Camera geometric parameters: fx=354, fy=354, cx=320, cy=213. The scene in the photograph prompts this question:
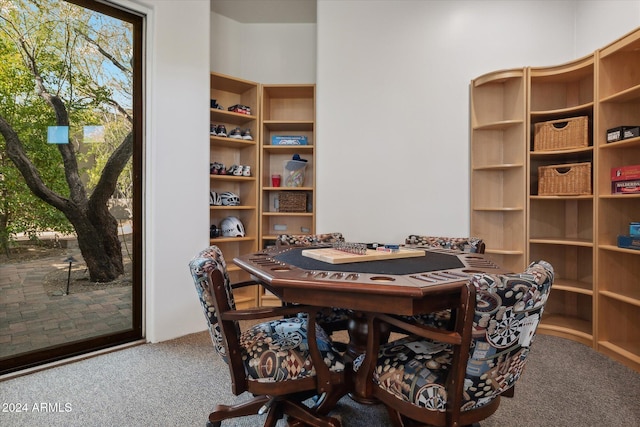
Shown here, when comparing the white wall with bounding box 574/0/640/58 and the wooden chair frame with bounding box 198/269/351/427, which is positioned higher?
the white wall with bounding box 574/0/640/58

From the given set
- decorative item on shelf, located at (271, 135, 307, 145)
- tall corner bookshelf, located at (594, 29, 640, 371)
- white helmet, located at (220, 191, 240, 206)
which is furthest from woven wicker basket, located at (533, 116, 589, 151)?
white helmet, located at (220, 191, 240, 206)

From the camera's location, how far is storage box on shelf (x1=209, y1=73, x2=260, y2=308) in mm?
3834

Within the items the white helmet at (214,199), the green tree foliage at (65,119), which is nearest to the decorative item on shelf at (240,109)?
the white helmet at (214,199)

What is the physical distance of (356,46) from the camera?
146 inches

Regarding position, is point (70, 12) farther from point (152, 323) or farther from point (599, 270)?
point (599, 270)

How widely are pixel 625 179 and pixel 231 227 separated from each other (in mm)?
3442

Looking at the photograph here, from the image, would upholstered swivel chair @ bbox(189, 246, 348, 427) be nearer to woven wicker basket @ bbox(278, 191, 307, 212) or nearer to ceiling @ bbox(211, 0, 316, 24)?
woven wicker basket @ bbox(278, 191, 307, 212)

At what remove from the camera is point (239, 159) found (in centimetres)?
416

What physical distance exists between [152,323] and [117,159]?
1433 mm

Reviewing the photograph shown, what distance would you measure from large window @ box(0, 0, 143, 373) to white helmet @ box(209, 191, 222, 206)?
753 mm

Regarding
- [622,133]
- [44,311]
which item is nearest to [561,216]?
[622,133]

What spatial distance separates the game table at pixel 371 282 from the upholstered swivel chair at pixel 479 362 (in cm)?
12

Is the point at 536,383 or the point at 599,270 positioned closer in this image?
the point at 536,383

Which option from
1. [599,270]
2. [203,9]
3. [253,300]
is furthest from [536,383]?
[203,9]
